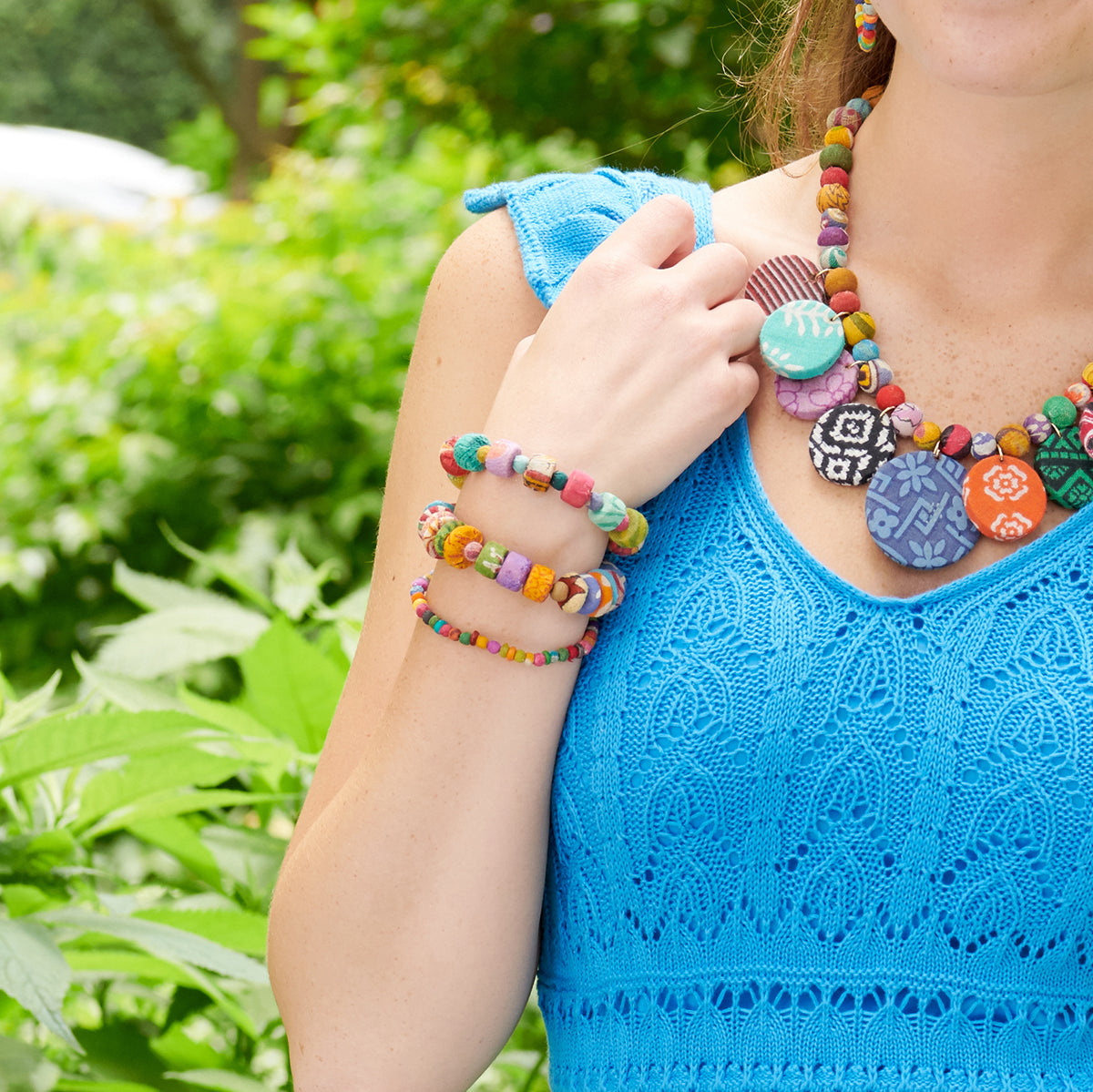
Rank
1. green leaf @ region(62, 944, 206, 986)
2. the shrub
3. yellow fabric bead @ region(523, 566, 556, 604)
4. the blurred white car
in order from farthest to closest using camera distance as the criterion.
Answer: the blurred white car < the shrub < green leaf @ region(62, 944, 206, 986) < yellow fabric bead @ region(523, 566, 556, 604)

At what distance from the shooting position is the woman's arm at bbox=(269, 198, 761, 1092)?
1.18m

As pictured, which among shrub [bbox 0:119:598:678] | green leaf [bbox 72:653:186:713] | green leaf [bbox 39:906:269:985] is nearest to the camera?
green leaf [bbox 39:906:269:985]

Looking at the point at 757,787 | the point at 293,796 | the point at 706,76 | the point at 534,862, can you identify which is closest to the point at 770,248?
the point at 757,787

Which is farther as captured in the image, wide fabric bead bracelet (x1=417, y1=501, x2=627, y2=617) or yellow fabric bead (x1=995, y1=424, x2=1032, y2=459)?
yellow fabric bead (x1=995, y1=424, x2=1032, y2=459)

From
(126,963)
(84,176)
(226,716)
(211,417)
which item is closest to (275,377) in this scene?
(211,417)

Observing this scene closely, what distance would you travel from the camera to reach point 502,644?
1.17m

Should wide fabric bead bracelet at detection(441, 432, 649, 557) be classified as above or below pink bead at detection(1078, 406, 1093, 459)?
above

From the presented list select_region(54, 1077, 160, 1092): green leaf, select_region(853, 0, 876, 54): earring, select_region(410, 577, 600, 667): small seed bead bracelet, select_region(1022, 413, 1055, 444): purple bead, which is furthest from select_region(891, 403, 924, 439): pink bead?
select_region(54, 1077, 160, 1092): green leaf

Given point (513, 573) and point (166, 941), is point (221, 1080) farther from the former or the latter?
point (513, 573)

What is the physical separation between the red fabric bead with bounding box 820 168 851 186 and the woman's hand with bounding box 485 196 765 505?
24 centimetres

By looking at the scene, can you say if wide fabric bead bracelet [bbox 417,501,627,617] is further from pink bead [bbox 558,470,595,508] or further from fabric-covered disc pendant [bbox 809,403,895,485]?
fabric-covered disc pendant [bbox 809,403,895,485]

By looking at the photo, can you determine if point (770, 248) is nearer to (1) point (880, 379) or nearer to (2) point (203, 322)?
(1) point (880, 379)

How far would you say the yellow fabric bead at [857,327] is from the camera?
132 centimetres

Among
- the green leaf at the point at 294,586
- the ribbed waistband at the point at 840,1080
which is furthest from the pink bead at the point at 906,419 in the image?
the green leaf at the point at 294,586
